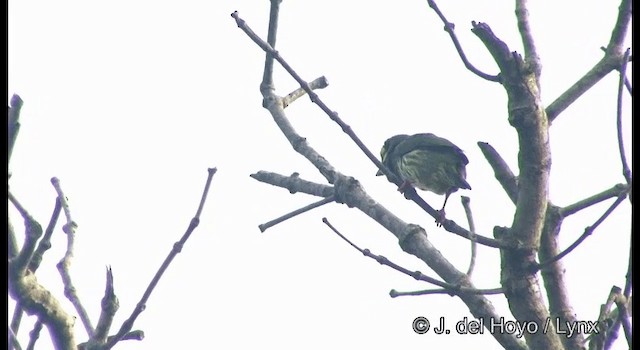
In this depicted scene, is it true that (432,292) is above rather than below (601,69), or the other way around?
below

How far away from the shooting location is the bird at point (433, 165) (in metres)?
6.96

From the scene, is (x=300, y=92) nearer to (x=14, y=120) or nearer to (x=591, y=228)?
(x=591, y=228)

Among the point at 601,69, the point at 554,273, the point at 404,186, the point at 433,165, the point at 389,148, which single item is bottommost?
the point at 554,273

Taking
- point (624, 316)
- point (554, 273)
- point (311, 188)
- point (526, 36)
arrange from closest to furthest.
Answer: point (624, 316) < point (554, 273) < point (526, 36) < point (311, 188)

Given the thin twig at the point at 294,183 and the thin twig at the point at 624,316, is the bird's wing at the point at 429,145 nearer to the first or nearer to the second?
the thin twig at the point at 294,183

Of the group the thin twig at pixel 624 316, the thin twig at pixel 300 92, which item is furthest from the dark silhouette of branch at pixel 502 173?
the thin twig at pixel 300 92

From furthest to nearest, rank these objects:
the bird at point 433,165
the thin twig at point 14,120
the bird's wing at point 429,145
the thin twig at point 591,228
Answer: the bird's wing at point 429,145 < the bird at point 433,165 < the thin twig at point 591,228 < the thin twig at point 14,120

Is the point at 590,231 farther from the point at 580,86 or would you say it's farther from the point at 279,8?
the point at 279,8

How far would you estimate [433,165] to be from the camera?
7062 millimetres

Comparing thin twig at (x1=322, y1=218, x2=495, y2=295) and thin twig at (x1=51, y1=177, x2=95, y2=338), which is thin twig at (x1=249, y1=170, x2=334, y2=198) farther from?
thin twig at (x1=51, y1=177, x2=95, y2=338)

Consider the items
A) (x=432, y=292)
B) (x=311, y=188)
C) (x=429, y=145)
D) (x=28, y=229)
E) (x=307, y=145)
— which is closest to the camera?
(x=28, y=229)

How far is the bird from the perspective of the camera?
696 cm

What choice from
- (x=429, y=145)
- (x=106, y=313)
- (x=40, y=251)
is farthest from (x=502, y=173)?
(x=429, y=145)
